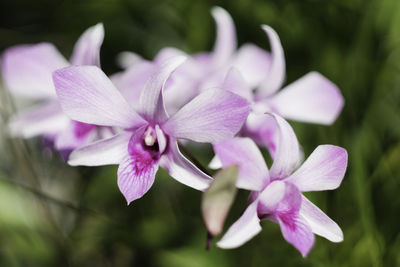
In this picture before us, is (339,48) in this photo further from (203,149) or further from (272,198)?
(272,198)

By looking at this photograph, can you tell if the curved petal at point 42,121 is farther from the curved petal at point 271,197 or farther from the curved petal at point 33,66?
the curved petal at point 271,197

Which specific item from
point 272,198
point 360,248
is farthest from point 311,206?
point 360,248

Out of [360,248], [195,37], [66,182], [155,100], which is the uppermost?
[155,100]

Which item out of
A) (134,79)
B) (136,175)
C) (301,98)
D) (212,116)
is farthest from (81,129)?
(301,98)

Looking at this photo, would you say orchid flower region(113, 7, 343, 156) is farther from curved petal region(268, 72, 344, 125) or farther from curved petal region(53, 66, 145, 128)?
curved petal region(53, 66, 145, 128)

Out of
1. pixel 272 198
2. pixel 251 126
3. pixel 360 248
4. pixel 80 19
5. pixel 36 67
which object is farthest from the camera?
pixel 80 19

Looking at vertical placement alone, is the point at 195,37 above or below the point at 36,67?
below

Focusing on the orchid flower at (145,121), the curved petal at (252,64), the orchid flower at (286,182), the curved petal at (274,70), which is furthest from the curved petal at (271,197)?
the curved petal at (252,64)

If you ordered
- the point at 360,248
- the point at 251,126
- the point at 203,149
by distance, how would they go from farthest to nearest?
the point at 203,149
the point at 360,248
the point at 251,126
